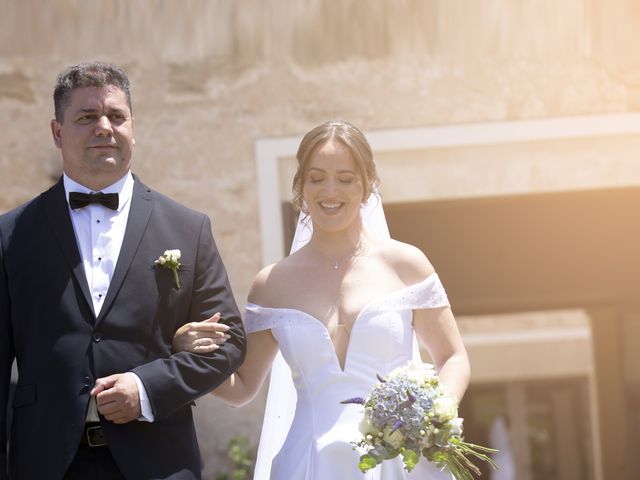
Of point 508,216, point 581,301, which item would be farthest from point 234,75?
point 581,301

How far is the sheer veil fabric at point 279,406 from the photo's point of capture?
4.17 metres

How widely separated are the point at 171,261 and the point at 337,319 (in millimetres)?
690

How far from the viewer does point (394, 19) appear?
6781 mm

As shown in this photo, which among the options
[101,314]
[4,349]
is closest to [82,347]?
[101,314]

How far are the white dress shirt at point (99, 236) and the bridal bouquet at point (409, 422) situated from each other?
2.09ft

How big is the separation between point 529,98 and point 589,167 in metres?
0.54

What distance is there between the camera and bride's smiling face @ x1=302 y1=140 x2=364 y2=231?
3887mm

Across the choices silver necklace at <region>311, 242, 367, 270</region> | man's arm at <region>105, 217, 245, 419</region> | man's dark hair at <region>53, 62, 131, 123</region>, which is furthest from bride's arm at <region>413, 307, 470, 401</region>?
man's dark hair at <region>53, 62, 131, 123</region>

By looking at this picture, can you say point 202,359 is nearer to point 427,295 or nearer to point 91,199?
point 91,199

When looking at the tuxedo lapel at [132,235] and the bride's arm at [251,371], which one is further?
the bride's arm at [251,371]

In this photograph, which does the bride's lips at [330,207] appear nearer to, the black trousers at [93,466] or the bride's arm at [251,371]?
the bride's arm at [251,371]

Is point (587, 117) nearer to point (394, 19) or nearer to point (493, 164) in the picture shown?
point (493, 164)

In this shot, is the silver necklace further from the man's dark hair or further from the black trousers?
the black trousers

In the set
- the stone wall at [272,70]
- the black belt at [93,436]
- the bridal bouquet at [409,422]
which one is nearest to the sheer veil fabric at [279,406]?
the bridal bouquet at [409,422]
